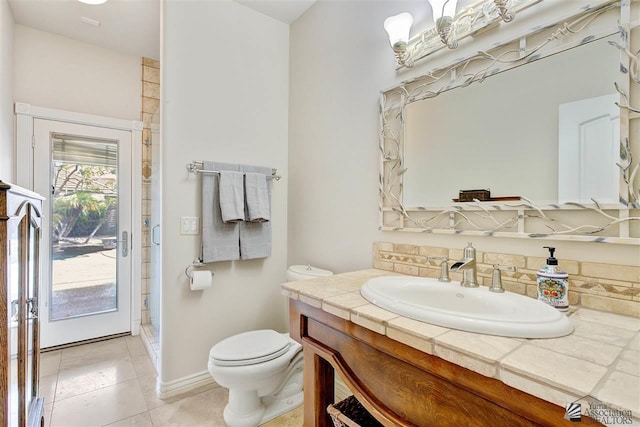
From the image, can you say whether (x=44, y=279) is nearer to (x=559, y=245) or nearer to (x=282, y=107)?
(x=282, y=107)

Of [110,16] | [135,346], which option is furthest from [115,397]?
[110,16]

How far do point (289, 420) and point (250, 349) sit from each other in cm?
48

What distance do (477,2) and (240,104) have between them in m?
1.53

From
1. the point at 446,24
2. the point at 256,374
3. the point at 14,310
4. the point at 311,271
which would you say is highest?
the point at 446,24

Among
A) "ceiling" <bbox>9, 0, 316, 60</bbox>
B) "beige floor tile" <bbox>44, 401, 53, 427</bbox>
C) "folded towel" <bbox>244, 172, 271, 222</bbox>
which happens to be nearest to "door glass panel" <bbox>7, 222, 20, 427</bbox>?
"beige floor tile" <bbox>44, 401, 53, 427</bbox>

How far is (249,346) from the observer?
5.45 feet

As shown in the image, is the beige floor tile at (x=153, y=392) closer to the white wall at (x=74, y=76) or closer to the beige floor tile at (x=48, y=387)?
the beige floor tile at (x=48, y=387)

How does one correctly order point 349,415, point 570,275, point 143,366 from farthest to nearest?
point 143,366
point 349,415
point 570,275

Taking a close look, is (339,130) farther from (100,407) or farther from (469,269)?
(100,407)

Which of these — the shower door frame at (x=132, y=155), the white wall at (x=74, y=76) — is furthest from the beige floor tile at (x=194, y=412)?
the white wall at (x=74, y=76)

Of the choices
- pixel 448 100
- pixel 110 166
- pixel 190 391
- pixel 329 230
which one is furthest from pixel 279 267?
pixel 110 166

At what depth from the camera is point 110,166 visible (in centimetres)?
274

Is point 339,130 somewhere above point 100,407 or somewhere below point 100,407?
above

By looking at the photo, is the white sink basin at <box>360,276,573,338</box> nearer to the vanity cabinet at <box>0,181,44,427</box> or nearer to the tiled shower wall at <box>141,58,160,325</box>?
the vanity cabinet at <box>0,181,44,427</box>
